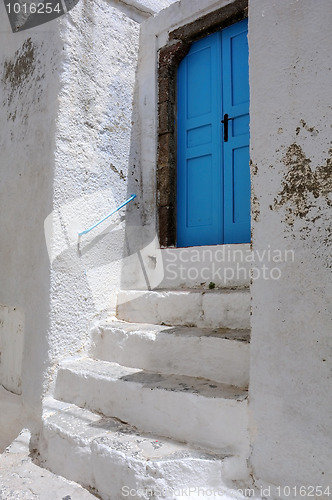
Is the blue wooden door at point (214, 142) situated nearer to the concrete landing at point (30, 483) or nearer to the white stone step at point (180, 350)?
the white stone step at point (180, 350)

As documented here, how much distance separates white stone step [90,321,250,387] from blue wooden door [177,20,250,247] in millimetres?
1048

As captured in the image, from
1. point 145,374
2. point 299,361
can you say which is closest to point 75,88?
point 145,374

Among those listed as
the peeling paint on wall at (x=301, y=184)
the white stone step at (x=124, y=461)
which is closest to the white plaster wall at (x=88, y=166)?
the white stone step at (x=124, y=461)

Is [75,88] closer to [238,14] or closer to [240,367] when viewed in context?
[238,14]

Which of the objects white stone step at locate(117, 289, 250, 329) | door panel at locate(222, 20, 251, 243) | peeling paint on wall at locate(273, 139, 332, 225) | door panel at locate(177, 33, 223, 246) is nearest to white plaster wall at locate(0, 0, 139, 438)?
white stone step at locate(117, 289, 250, 329)

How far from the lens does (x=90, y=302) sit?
9.78 feet

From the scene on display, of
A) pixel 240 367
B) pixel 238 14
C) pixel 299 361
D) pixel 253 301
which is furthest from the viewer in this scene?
pixel 238 14

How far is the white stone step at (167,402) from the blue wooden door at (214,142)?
140 cm

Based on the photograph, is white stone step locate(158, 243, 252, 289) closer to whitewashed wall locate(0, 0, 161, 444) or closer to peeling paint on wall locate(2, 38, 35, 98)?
whitewashed wall locate(0, 0, 161, 444)

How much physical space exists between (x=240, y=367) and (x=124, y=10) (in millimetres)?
3197

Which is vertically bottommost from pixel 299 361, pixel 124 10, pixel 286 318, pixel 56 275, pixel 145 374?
pixel 145 374

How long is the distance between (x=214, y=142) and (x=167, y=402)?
219 cm

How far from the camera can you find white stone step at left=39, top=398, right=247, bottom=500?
166cm

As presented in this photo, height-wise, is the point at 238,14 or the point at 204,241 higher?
the point at 238,14
